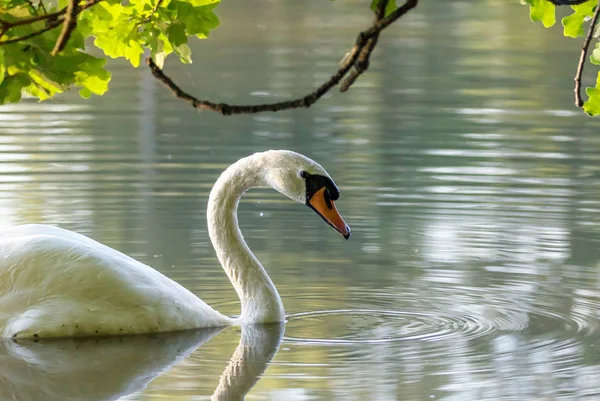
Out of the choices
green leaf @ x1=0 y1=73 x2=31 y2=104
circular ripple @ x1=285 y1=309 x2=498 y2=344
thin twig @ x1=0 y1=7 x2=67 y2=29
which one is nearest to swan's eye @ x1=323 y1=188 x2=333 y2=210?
circular ripple @ x1=285 y1=309 x2=498 y2=344

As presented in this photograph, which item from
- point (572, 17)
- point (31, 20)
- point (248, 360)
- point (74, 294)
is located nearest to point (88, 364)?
point (74, 294)

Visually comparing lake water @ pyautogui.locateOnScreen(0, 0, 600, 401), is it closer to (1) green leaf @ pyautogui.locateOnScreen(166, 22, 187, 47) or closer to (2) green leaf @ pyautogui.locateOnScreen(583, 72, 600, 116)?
(1) green leaf @ pyautogui.locateOnScreen(166, 22, 187, 47)

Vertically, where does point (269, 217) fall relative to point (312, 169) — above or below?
below

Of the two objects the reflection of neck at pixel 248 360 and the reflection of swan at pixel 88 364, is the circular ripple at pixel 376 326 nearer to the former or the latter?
the reflection of neck at pixel 248 360

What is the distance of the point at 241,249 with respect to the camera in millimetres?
7738

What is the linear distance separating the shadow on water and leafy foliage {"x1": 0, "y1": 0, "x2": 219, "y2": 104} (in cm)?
191

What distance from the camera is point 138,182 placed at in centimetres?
1210

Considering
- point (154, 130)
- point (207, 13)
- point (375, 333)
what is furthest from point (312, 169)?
point (154, 130)

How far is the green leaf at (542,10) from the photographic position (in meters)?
4.44

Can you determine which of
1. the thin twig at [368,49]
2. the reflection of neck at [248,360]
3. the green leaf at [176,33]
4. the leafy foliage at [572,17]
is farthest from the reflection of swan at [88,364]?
the thin twig at [368,49]

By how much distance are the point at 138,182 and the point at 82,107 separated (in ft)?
20.3

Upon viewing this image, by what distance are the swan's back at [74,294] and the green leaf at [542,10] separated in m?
3.18

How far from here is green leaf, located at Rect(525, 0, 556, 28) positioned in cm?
444

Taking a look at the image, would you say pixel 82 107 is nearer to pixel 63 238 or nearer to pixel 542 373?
pixel 63 238
